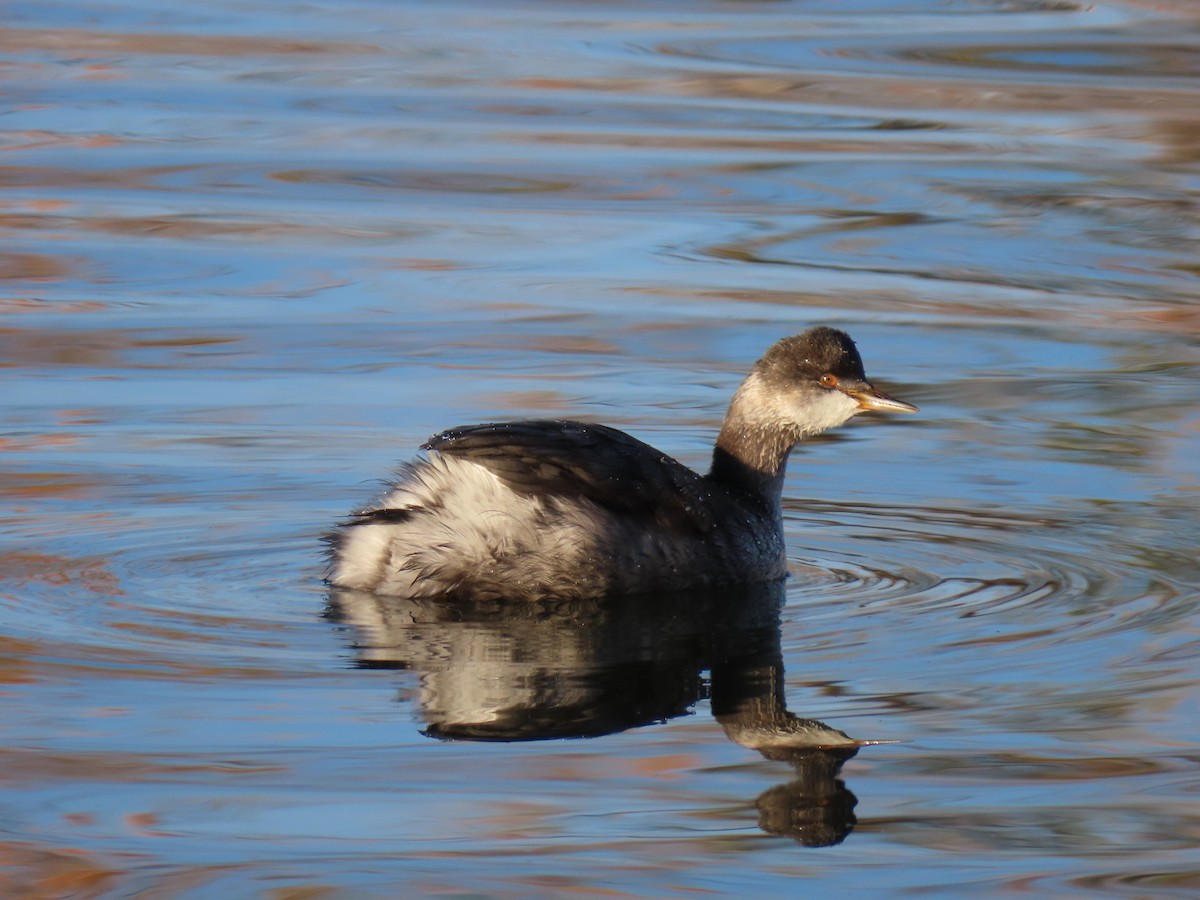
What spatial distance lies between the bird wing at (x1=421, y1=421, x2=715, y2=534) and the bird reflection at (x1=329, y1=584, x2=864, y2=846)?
258mm

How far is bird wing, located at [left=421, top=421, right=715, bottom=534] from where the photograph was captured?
241 inches

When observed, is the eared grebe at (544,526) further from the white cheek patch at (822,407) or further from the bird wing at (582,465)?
the white cheek patch at (822,407)

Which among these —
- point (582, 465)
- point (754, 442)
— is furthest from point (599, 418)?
point (582, 465)

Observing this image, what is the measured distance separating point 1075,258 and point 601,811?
7.41 m

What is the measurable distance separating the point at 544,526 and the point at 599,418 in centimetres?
231

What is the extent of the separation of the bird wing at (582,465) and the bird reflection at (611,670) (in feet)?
0.85

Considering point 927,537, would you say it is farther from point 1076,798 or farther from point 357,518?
point 1076,798

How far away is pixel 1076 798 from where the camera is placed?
15.6 ft

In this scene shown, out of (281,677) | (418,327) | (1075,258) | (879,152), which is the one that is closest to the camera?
(281,677)

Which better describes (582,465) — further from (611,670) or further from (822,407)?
(822,407)

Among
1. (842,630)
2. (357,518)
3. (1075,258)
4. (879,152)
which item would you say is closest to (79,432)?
(357,518)

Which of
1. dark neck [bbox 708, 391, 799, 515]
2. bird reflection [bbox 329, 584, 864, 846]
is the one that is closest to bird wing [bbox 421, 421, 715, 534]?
bird reflection [bbox 329, 584, 864, 846]

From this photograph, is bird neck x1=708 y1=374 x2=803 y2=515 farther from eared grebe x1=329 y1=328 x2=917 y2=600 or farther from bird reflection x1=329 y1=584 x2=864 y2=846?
bird reflection x1=329 y1=584 x2=864 y2=846

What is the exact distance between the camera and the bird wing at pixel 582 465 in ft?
20.1
